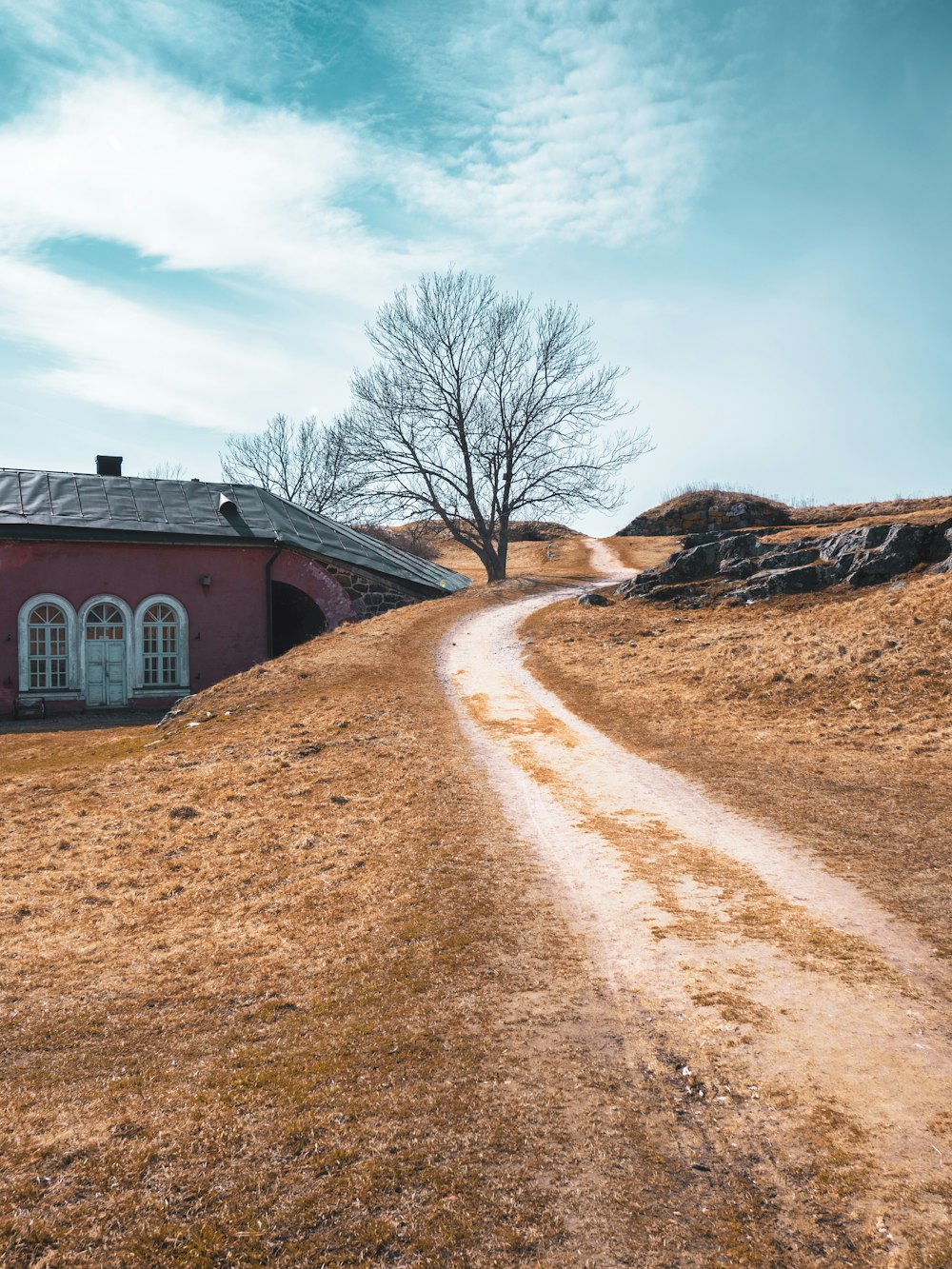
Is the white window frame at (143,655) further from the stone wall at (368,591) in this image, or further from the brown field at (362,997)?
the brown field at (362,997)

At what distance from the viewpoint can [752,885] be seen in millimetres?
7512

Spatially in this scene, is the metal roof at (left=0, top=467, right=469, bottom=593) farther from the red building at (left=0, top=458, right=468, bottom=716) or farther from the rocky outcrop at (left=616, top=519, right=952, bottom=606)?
the rocky outcrop at (left=616, top=519, right=952, bottom=606)

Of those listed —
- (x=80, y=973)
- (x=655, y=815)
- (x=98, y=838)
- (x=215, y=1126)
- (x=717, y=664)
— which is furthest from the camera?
(x=717, y=664)

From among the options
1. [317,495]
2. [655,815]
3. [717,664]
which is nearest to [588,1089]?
[655,815]

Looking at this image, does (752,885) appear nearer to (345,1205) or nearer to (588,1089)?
(588,1089)

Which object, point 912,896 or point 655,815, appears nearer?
point 912,896

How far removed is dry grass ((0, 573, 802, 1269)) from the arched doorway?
12955 mm

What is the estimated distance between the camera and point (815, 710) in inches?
563

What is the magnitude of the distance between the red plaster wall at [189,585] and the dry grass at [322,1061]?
1335 centimetres

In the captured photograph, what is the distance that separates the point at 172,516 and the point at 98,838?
52.0ft

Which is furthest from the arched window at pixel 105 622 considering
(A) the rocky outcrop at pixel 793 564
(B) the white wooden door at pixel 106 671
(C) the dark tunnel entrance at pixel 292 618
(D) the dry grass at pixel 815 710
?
(A) the rocky outcrop at pixel 793 564

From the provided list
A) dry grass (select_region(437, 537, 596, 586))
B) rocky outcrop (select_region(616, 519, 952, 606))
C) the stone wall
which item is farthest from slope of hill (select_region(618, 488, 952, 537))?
the stone wall

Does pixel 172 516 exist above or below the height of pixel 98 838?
above

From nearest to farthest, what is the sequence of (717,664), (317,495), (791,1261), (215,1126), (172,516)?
(791,1261)
(215,1126)
(717,664)
(172,516)
(317,495)
